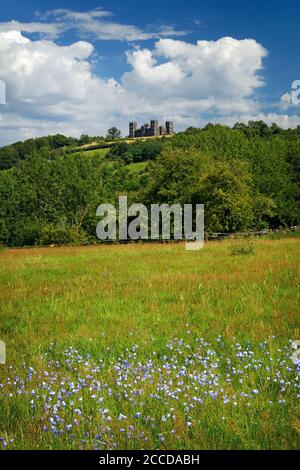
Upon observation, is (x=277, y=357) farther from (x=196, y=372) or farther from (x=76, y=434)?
(x=76, y=434)

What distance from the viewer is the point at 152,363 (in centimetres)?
553

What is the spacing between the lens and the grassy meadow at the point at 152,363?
3.86 m

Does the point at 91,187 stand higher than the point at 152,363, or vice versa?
the point at 91,187

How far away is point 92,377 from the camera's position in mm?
4926

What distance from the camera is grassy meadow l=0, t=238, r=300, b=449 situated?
3.86m

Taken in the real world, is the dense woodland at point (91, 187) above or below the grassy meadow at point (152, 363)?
above

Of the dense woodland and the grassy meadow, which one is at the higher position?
the dense woodland

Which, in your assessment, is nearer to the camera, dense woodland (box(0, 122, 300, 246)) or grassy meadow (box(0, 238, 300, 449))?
grassy meadow (box(0, 238, 300, 449))

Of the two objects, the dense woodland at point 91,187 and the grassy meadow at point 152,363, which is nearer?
the grassy meadow at point 152,363

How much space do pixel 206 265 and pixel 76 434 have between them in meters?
9.72

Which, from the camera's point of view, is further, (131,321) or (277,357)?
(131,321)

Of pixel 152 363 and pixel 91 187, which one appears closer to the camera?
pixel 152 363
